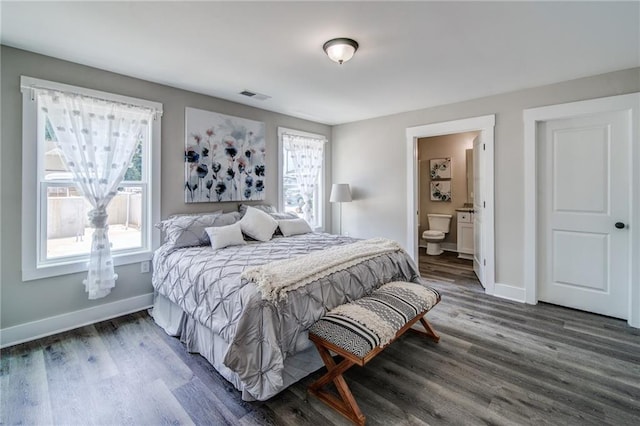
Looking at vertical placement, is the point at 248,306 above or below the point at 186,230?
below

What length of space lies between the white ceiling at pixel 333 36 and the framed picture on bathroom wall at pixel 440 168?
2872 millimetres

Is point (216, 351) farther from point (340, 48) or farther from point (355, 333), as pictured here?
point (340, 48)

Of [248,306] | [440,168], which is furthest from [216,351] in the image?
[440,168]

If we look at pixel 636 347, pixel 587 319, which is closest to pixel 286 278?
pixel 636 347

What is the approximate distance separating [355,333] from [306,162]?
360 cm

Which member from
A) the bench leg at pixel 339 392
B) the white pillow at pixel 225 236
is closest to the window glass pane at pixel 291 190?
the white pillow at pixel 225 236

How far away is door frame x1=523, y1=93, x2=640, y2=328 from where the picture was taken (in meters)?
2.86

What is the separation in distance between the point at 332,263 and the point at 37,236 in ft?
8.66

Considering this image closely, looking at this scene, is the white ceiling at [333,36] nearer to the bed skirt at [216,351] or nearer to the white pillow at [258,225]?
the white pillow at [258,225]

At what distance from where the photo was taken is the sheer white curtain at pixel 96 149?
2.69 meters

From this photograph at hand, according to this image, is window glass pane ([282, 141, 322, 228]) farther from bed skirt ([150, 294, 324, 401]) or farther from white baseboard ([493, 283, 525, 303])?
white baseboard ([493, 283, 525, 303])

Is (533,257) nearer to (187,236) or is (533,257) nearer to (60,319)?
(187,236)

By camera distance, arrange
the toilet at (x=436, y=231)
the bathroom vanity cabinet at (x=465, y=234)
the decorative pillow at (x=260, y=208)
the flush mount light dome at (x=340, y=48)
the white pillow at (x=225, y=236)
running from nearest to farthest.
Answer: the flush mount light dome at (x=340, y=48)
the white pillow at (x=225, y=236)
the decorative pillow at (x=260, y=208)
the bathroom vanity cabinet at (x=465, y=234)
the toilet at (x=436, y=231)

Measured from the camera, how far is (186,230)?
304 centimetres
